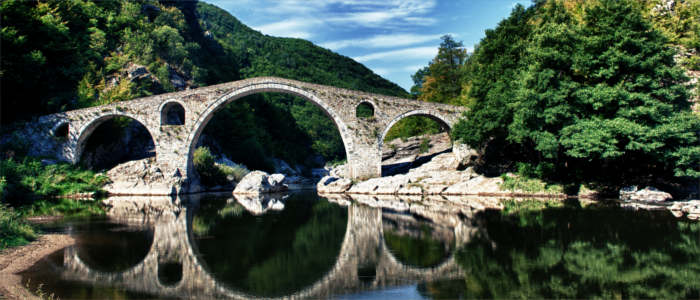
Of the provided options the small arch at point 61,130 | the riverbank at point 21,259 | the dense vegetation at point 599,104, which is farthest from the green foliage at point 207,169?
the riverbank at point 21,259

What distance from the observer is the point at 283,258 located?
7625 millimetres

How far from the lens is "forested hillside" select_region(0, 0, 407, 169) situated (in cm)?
2477

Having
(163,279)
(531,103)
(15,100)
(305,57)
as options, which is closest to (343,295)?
(163,279)

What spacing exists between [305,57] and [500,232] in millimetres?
67192

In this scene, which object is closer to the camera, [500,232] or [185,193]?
[500,232]

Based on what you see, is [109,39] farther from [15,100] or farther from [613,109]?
[613,109]

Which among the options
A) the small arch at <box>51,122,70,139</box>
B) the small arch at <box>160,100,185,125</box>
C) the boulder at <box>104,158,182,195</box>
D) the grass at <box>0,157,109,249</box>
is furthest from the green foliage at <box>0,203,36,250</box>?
the small arch at <box>51,122,70,139</box>

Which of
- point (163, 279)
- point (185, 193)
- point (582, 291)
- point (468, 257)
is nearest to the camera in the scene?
point (582, 291)

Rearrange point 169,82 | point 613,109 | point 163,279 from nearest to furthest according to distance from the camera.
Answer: point 163,279, point 613,109, point 169,82

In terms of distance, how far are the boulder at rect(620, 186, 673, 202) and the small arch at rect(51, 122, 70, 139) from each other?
28.1 metres

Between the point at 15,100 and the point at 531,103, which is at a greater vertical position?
the point at 15,100

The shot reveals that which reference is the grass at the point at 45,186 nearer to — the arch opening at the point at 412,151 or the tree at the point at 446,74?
the arch opening at the point at 412,151

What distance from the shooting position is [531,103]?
1795 centimetres

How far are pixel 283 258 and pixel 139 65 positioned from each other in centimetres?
3048
